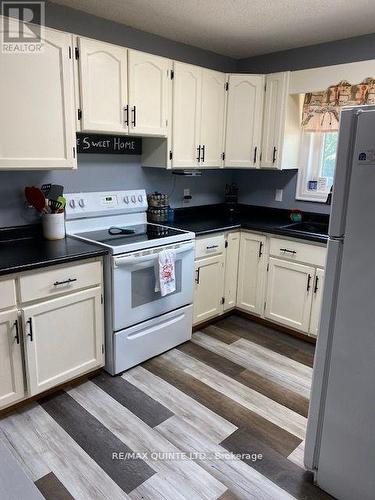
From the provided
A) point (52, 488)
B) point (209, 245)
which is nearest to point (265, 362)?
point (209, 245)

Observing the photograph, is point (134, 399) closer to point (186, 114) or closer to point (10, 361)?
point (10, 361)

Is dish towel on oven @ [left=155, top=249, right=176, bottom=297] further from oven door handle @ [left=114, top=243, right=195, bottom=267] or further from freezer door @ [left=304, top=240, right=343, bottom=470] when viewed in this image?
freezer door @ [left=304, top=240, right=343, bottom=470]

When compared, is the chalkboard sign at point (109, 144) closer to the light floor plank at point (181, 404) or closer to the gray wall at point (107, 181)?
the gray wall at point (107, 181)

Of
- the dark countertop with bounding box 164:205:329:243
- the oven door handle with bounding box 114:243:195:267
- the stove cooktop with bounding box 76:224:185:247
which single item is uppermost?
the dark countertop with bounding box 164:205:329:243

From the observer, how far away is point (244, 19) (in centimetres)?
262

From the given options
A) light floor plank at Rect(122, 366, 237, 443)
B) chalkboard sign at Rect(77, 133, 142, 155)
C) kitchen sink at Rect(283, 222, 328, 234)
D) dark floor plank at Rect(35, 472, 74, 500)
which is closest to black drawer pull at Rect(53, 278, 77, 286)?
light floor plank at Rect(122, 366, 237, 443)

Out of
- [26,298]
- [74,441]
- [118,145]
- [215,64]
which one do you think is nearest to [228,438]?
[74,441]

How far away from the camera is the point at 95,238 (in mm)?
2602

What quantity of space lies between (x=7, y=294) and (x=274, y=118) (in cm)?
254

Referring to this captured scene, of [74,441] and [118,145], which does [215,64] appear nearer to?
[118,145]

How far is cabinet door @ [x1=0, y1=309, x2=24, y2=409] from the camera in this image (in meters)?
1.98

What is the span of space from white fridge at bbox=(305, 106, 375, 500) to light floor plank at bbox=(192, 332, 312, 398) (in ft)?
2.73

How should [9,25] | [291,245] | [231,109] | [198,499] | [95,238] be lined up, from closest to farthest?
1. [198,499]
2. [9,25]
3. [95,238]
4. [291,245]
5. [231,109]

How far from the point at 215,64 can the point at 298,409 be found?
3.03 meters
